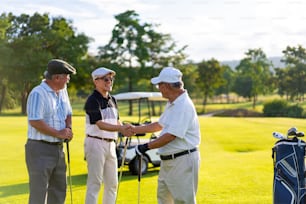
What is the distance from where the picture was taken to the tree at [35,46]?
45250mm

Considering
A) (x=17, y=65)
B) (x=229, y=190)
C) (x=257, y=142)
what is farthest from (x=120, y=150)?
(x=17, y=65)

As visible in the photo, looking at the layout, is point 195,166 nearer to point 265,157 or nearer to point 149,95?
point 149,95

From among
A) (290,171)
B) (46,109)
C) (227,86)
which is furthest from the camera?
(227,86)

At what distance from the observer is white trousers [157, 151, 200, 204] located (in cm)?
482

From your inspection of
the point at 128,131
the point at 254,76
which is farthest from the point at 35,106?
the point at 254,76

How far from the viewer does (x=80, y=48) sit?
162 ft

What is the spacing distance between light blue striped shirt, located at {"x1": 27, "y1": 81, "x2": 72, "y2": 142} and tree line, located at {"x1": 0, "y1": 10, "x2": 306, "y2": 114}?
39990 millimetres

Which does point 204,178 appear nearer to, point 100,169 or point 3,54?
point 100,169

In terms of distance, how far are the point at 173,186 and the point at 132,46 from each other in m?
48.2

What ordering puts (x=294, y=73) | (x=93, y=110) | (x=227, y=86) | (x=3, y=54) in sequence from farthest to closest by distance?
(x=227, y=86)
(x=294, y=73)
(x=3, y=54)
(x=93, y=110)

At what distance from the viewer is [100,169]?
19.7ft

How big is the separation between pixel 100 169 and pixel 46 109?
1.34 metres

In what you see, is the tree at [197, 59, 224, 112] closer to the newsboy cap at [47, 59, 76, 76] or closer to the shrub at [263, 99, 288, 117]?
the shrub at [263, 99, 288, 117]

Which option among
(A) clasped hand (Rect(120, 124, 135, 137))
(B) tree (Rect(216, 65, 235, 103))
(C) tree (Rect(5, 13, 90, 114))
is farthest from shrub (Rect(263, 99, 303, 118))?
(A) clasped hand (Rect(120, 124, 135, 137))
